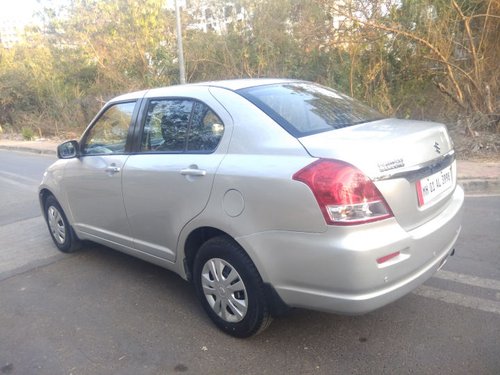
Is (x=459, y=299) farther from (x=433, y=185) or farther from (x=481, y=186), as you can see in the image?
(x=481, y=186)

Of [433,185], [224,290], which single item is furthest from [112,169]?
[433,185]

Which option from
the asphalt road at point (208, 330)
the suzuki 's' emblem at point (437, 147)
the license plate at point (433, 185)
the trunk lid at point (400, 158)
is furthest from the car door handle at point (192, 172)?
the suzuki 's' emblem at point (437, 147)

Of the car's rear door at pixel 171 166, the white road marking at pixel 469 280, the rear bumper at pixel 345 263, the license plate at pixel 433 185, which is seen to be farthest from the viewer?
the white road marking at pixel 469 280

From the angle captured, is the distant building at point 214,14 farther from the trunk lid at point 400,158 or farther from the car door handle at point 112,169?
the trunk lid at point 400,158

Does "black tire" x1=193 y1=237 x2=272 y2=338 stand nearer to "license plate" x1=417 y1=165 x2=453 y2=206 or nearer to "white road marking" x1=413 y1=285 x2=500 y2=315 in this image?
"license plate" x1=417 y1=165 x2=453 y2=206

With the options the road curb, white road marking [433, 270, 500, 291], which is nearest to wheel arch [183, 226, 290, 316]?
white road marking [433, 270, 500, 291]

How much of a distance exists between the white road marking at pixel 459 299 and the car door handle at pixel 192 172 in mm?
1910

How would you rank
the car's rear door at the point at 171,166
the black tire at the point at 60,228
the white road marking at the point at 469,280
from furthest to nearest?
the black tire at the point at 60,228
the white road marking at the point at 469,280
the car's rear door at the point at 171,166

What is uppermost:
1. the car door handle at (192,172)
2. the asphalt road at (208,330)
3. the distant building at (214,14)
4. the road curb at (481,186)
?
the distant building at (214,14)

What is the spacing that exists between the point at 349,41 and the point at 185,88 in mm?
8090

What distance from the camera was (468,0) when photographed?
31.0 feet

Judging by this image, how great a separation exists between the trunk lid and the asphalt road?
802 mm

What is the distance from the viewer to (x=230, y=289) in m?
3.01

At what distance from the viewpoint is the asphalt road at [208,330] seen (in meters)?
2.79
